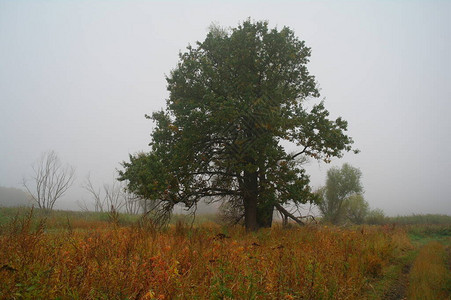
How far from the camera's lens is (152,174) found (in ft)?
35.7

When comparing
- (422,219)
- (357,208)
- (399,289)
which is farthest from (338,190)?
(399,289)

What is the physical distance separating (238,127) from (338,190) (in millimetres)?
28584

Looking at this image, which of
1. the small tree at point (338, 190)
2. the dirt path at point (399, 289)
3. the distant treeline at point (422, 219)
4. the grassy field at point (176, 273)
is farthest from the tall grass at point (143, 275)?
the distant treeline at point (422, 219)

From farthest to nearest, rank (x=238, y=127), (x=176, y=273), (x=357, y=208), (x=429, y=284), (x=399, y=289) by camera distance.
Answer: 1. (x=357, y=208)
2. (x=238, y=127)
3. (x=399, y=289)
4. (x=429, y=284)
5. (x=176, y=273)

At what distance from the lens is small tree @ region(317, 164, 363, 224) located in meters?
33.1

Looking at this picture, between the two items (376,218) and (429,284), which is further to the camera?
(376,218)

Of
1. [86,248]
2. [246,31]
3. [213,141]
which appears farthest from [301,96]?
[86,248]

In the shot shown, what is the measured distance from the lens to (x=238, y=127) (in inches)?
494

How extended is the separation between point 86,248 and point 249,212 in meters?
9.50

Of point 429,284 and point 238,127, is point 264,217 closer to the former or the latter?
point 238,127

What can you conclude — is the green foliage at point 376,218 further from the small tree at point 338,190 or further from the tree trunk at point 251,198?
the tree trunk at point 251,198

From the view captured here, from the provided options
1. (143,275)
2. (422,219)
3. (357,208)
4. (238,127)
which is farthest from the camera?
(357,208)

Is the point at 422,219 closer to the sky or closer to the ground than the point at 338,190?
closer to the ground

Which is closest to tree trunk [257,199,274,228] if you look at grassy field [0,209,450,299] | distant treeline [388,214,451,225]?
grassy field [0,209,450,299]
